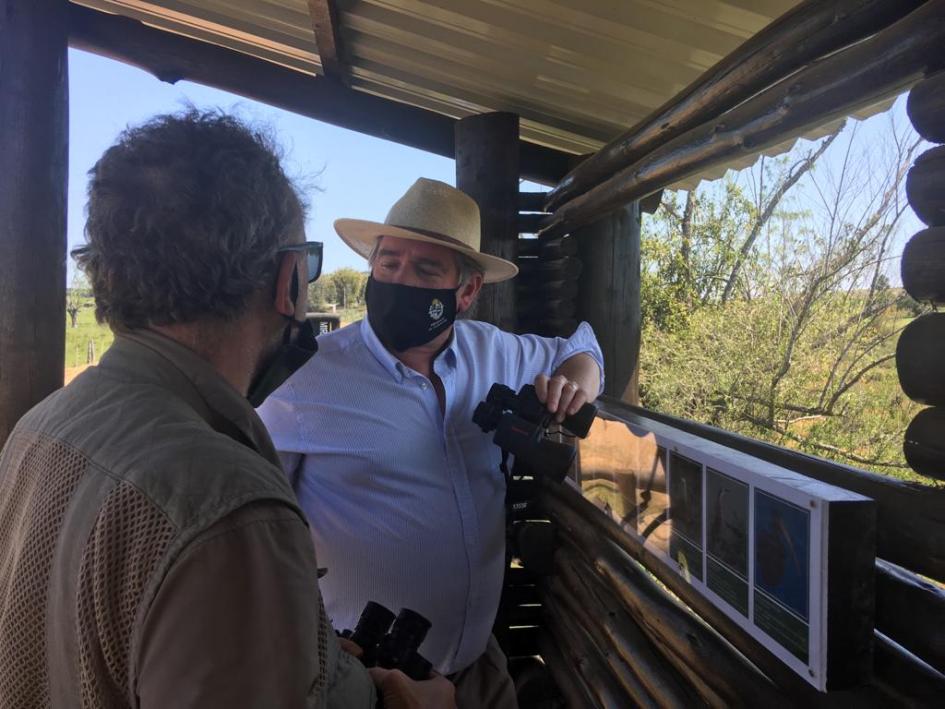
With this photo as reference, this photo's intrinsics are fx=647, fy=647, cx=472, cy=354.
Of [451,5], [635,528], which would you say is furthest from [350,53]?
[635,528]

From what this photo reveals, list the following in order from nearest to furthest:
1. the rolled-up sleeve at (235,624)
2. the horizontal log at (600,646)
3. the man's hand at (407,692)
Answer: the rolled-up sleeve at (235,624), the man's hand at (407,692), the horizontal log at (600,646)

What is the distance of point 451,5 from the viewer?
2.70 metres

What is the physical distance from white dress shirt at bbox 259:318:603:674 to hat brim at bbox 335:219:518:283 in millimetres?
394

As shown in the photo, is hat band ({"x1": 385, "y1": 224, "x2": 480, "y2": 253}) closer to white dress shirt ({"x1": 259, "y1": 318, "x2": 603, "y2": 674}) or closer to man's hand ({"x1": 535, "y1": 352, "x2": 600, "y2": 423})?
white dress shirt ({"x1": 259, "y1": 318, "x2": 603, "y2": 674})

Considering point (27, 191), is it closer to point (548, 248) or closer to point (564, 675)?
point (548, 248)

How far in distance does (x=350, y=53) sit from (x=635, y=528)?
9.62 ft

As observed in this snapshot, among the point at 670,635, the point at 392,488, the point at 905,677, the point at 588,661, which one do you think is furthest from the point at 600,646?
the point at 905,677

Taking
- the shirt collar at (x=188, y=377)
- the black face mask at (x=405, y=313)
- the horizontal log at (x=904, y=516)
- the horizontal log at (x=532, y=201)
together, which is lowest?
the horizontal log at (x=904, y=516)

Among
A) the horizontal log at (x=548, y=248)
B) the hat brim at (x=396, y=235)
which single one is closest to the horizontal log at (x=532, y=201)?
the horizontal log at (x=548, y=248)

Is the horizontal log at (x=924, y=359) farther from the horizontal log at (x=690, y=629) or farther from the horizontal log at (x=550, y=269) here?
the horizontal log at (x=550, y=269)

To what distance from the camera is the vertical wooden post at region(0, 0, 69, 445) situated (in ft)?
11.8

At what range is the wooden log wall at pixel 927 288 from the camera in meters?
1.17

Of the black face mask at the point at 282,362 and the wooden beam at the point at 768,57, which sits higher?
the wooden beam at the point at 768,57

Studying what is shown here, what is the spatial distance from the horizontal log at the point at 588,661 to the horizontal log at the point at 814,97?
179 cm
